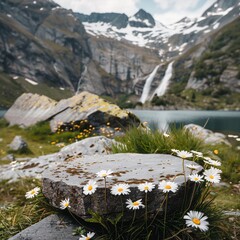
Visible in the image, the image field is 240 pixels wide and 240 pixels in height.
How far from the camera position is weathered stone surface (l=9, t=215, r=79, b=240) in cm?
415

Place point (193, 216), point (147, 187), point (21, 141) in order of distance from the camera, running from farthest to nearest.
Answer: point (21, 141), point (147, 187), point (193, 216)

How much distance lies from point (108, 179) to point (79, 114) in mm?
20124

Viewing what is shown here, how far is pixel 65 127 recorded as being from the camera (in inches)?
936

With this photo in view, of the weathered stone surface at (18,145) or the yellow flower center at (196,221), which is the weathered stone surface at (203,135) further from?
the weathered stone surface at (18,145)

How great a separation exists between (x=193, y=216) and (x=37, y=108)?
1286 inches

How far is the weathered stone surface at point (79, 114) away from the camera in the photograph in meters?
22.9

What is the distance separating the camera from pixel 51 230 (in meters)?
4.31

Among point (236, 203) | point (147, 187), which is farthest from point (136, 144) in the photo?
point (147, 187)

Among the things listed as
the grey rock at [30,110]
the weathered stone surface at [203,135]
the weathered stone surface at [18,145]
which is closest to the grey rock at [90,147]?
the weathered stone surface at [203,135]

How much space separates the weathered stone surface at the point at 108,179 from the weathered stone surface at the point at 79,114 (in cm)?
1116

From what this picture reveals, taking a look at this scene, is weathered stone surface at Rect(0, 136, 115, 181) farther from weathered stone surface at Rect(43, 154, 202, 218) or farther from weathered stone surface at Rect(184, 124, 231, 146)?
weathered stone surface at Rect(43, 154, 202, 218)

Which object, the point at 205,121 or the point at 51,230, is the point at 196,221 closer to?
the point at 51,230

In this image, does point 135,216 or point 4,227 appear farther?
point 4,227

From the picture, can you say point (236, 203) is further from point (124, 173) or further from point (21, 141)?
point (21, 141)
